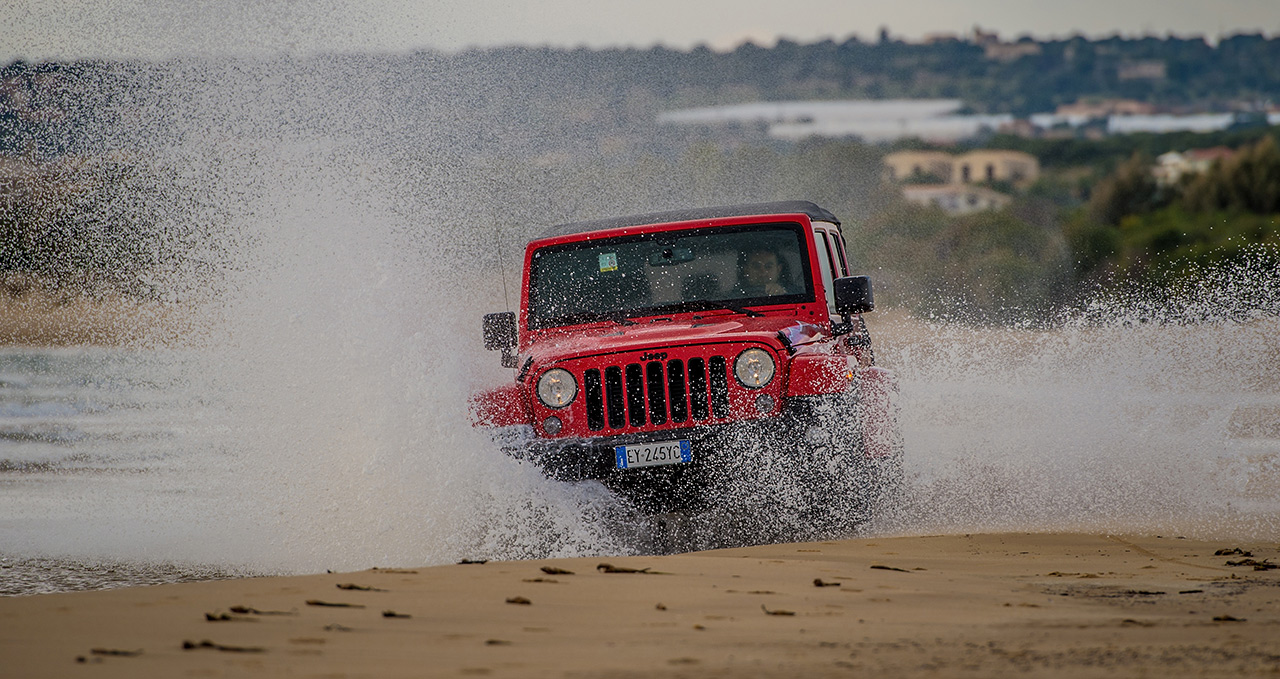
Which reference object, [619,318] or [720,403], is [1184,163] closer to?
[619,318]

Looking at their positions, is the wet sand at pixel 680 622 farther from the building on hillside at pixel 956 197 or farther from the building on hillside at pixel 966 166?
the building on hillside at pixel 966 166

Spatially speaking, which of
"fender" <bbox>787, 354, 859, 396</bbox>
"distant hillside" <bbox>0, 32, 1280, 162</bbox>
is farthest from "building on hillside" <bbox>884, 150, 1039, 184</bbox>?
"fender" <bbox>787, 354, 859, 396</bbox>

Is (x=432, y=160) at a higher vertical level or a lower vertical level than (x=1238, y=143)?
lower

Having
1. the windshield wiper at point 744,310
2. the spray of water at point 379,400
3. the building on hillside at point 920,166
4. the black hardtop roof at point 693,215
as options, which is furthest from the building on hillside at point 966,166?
the windshield wiper at point 744,310

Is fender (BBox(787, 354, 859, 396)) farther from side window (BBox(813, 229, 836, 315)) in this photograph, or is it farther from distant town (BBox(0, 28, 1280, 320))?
distant town (BBox(0, 28, 1280, 320))

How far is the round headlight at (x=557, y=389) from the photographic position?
7.33 metres

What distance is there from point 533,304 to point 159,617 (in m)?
4.08

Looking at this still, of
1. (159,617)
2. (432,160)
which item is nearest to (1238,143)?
(432,160)

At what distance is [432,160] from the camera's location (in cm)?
1953

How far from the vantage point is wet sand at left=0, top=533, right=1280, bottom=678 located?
13.4 ft

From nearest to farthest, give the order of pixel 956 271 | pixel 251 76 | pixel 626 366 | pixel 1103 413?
pixel 626 366, pixel 1103 413, pixel 251 76, pixel 956 271

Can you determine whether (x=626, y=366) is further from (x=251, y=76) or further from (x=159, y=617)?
(x=251, y=76)

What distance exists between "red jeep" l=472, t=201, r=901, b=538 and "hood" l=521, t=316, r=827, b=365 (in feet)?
0.04

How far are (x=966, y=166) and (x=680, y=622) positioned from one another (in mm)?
73522
